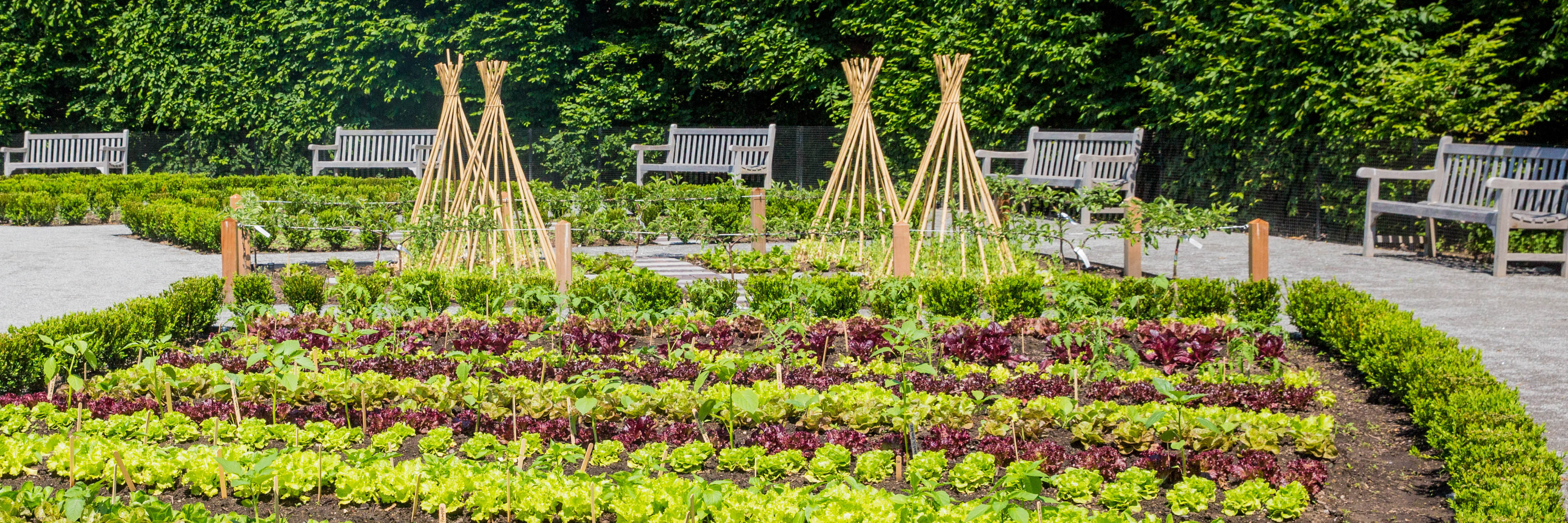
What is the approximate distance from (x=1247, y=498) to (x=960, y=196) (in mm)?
5066

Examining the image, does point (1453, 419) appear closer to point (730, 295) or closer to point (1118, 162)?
point (730, 295)

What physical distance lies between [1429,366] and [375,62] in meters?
19.6

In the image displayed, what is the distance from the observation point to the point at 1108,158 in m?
13.2

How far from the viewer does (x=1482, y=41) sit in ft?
33.3

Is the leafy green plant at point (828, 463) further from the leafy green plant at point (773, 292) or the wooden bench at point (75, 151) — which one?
the wooden bench at point (75, 151)

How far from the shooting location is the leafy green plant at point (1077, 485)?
12.9ft

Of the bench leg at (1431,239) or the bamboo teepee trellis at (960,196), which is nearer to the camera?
the bamboo teepee trellis at (960,196)

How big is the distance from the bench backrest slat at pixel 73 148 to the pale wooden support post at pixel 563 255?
50.4 feet

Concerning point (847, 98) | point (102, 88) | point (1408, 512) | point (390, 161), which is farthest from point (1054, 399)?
point (102, 88)

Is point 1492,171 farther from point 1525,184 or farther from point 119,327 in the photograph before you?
point 119,327

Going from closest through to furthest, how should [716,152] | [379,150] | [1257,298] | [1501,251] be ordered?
1. [1257,298]
2. [1501,251]
3. [716,152]
4. [379,150]

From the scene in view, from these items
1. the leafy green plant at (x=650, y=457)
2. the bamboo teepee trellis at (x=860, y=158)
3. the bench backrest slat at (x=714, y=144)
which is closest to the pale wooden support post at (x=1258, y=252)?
the bamboo teepee trellis at (x=860, y=158)

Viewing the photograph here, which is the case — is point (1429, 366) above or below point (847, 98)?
below

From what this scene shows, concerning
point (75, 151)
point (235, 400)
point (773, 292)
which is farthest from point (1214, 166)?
point (75, 151)
